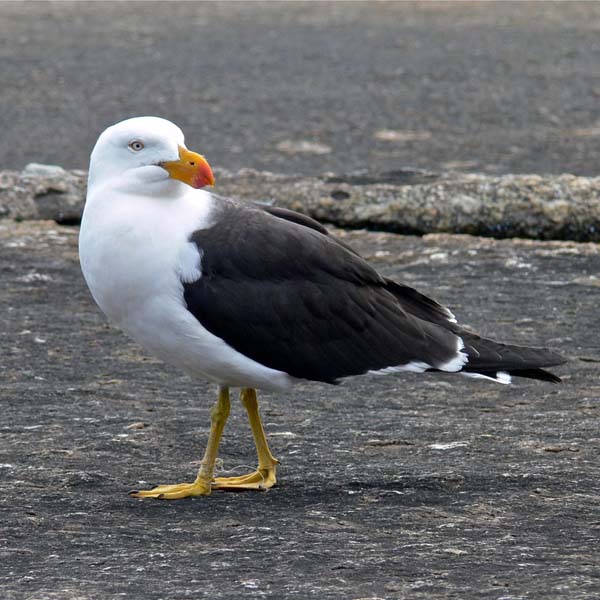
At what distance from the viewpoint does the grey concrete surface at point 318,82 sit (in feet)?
27.2

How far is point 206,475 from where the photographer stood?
154 inches

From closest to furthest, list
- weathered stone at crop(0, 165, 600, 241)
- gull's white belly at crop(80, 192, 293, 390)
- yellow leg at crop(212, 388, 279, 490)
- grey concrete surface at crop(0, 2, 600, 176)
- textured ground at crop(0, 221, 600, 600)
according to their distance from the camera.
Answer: textured ground at crop(0, 221, 600, 600), gull's white belly at crop(80, 192, 293, 390), yellow leg at crop(212, 388, 279, 490), weathered stone at crop(0, 165, 600, 241), grey concrete surface at crop(0, 2, 600, 176)

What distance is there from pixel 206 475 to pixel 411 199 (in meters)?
2.87

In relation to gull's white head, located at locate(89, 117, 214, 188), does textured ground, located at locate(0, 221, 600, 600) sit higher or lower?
lower

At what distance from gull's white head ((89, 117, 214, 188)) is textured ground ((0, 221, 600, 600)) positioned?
31.9 inches

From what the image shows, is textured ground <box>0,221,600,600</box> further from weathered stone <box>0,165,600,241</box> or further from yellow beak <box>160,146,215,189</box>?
yellow beak <box>160,146,215,189</box>

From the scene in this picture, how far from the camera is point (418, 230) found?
6453mm

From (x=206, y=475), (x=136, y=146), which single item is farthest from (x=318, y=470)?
(x=136, y=146)

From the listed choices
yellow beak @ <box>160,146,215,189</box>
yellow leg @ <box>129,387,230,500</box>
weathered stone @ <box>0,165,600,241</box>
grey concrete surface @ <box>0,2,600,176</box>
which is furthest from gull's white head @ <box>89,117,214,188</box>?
grey concrete surface @ <box>0,2,600,176</box>

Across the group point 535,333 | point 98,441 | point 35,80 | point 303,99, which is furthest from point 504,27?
point 98,441

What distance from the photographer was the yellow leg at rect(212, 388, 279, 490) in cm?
394

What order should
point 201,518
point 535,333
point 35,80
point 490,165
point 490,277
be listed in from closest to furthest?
point 201,518 → point 535,333 → point 490,277 → point 490,165 → point 35,80

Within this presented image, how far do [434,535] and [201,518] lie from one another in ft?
2.05

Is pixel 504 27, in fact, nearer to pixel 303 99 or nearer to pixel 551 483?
pixel 303 99
